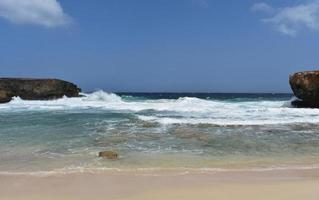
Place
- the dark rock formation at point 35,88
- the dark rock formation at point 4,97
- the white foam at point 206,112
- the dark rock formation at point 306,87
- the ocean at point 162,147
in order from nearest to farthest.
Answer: the ocean at point 162,147 < the white foam at point 206,112 < the dark rock formation at point 306,87 < the dark rock formation at point 4,97 < the dark rock formation at point 35,88

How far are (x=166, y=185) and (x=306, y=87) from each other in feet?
67.7

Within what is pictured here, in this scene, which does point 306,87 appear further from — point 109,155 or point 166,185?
point 166,185

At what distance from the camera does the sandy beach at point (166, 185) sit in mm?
5535

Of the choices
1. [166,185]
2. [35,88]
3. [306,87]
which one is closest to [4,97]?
[35,88]

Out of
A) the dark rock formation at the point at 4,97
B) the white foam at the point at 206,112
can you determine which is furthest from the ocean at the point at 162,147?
the dark rock formation at the point at 4,97

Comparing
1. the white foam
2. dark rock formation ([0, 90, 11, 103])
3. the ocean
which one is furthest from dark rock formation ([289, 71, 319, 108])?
dark rock formation ([0, 90, 11, 103])

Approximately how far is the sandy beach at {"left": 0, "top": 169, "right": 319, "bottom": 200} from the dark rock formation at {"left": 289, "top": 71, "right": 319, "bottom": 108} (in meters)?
18.6

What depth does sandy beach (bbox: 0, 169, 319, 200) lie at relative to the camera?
18.2ft

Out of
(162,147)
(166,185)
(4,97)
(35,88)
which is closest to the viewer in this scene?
(166,185)

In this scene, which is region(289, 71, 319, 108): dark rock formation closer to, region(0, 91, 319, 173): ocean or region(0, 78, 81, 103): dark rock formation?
region(0, 91, 319, 173): ocean

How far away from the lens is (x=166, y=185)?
620cm

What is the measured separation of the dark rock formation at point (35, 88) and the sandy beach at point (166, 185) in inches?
1290

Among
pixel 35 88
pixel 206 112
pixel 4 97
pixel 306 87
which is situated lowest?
pixel 206 112

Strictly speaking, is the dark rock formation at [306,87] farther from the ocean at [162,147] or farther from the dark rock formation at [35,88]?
the dark rock formation at [35,88]
